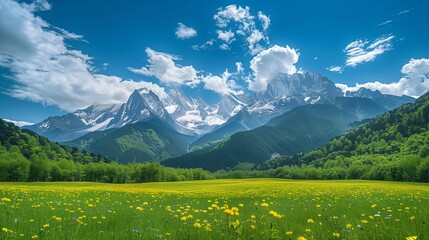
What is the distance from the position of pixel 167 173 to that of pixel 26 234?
141 metres

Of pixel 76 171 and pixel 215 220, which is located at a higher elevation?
pixel 215 220

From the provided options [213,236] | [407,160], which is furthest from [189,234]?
[407,160]

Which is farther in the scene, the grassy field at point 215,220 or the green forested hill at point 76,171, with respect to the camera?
the green forested hill at point 76,171

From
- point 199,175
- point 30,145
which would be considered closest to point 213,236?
point 199,175

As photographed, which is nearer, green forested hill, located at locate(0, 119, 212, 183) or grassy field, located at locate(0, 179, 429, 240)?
grassy field, located at locate(0, 179, 429, 240)

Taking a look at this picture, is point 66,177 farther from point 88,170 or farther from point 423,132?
point 423,132

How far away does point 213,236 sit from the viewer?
22.7 feet

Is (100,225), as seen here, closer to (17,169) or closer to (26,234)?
(26,234)

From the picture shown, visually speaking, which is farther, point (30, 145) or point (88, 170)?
point (30, 145)

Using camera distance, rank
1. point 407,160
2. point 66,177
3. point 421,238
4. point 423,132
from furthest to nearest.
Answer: point 423,132, point 66,177, point 407,160, point 421,238

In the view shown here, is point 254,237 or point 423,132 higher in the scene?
point 423,132

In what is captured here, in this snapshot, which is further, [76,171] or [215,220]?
[76,171]

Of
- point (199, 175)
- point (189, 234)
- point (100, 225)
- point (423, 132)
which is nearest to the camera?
point (189, 234)

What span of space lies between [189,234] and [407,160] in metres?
119
